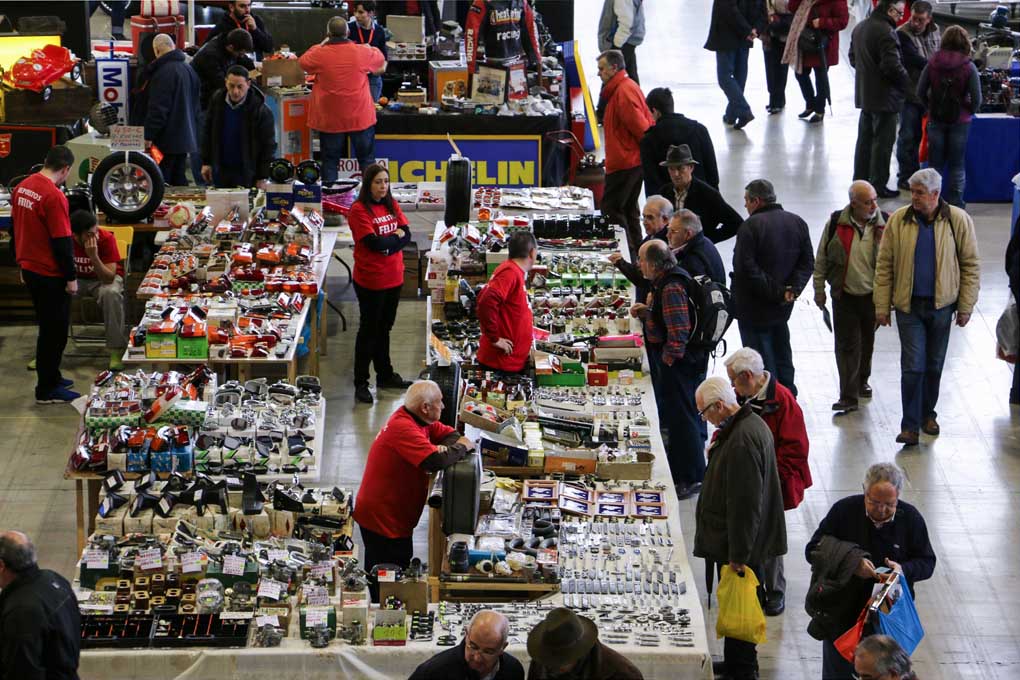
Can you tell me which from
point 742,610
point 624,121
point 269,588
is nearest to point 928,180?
point 742,610

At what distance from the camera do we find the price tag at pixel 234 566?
647 cm

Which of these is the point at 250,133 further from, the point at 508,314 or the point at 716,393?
the point at 716,393

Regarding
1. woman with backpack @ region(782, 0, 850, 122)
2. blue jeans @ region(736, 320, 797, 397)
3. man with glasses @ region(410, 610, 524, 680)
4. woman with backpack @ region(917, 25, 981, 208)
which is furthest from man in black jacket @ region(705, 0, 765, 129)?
man with glasses @ region(410, 610, 524, 680)

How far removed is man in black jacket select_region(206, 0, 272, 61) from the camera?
14078 mm

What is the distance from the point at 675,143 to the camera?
1103 centimetres

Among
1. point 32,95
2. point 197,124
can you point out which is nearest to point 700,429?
point 197,124

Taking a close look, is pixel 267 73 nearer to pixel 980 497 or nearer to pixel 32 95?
pixel 32 95

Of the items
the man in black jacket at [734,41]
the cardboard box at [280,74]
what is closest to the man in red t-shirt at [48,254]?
the cardboard box at [280,74]

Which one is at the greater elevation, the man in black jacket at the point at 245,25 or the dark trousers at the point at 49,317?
the man in black jacket at the point at 245,25

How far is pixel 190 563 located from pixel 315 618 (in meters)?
0.67

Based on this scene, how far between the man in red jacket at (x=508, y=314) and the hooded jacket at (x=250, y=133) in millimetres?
3526

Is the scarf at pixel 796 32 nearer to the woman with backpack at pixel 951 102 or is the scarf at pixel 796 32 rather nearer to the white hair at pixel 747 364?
the woman with backpack at pixel 951 102

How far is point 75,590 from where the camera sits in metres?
6.49

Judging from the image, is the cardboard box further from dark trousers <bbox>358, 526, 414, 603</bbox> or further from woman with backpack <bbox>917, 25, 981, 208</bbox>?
dark trousers <bbox>358, 526, 414, 603</bbox>
